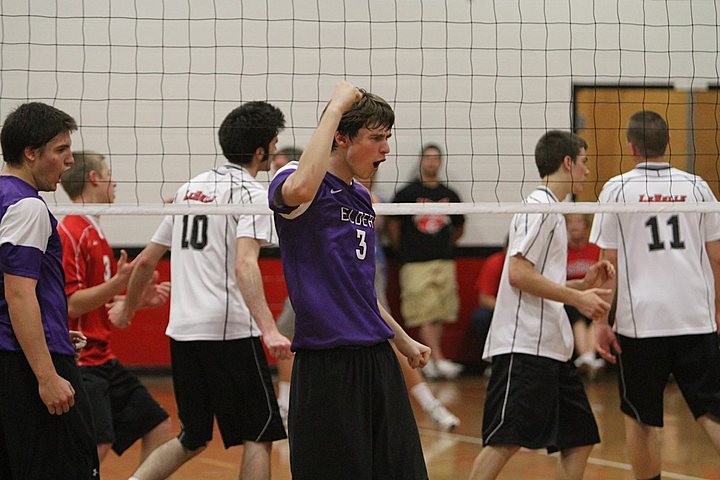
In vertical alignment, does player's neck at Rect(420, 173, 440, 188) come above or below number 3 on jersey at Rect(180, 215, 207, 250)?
above

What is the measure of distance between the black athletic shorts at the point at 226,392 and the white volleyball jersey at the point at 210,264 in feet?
0.24

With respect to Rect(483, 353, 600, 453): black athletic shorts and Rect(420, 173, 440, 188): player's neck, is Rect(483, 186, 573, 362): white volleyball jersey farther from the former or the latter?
Rect(420, 173, 440, 188): player's neck

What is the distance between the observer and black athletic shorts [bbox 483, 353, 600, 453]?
503 cm

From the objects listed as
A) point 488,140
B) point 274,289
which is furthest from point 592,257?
point 274,289

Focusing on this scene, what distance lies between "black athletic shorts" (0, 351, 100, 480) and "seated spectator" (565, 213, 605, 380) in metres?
7.19

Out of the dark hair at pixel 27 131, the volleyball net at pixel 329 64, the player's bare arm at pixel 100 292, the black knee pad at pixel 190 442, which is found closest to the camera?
the dark hair at pixel 27 131

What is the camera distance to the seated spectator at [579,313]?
10.4 m

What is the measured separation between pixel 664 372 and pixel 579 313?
5182mm

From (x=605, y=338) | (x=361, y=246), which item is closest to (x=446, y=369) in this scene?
(x=605, y=338)

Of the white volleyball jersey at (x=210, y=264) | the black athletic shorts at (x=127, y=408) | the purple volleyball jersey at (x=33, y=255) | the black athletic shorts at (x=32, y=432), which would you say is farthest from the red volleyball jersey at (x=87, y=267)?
the black athletic shorts at (x=32, y=432)

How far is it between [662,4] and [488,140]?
69.3 inches

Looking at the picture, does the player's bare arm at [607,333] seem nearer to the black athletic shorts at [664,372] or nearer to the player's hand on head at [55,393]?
the black athletic shorts at [664,372]

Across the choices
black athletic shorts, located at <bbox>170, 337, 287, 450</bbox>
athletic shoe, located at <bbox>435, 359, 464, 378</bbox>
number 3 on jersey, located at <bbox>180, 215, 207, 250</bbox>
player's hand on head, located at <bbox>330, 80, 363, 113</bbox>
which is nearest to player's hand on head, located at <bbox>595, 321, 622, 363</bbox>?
black athletic shorts, located at <bbox>170, 337, 287, 450</bbox>

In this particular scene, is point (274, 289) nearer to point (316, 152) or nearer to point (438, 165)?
point (438, 165)
